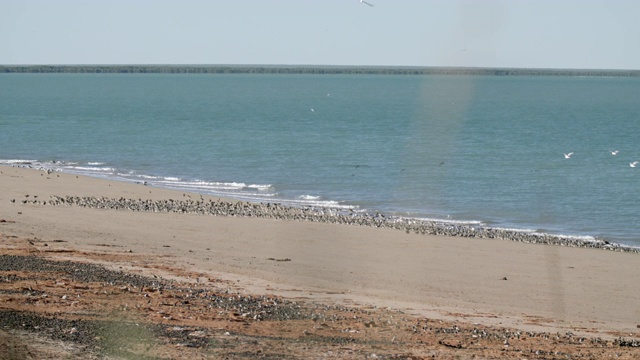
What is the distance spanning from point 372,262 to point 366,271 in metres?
1.14

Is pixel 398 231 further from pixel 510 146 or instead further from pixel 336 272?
pixel 510 146

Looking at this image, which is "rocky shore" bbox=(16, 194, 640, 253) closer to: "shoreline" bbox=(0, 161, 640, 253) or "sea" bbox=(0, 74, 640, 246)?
"shoreline" bbox=(0, 161, 640, 253)

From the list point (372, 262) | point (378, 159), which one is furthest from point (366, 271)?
point (378, 159)

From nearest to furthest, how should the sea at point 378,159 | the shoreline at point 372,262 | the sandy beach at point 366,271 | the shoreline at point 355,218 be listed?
the sandy beach at point 366,271 → the shoreline at point 372,262 → the shoreline at point 355,218 → the sea at point 378,159

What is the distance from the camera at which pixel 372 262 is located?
18734mm

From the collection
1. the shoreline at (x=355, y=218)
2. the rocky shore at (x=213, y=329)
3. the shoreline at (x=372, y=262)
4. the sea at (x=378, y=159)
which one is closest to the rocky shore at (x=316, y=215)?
the shoreline at (x=355, y=218)

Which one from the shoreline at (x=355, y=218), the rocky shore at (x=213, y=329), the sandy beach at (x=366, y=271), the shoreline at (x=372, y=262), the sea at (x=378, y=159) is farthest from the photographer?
the sea at (x=378, y=159)

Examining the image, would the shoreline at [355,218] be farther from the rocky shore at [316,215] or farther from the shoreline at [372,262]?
the shoreline at [372,262]

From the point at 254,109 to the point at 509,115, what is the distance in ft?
88.7

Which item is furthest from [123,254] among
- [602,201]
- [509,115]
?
[509,115]

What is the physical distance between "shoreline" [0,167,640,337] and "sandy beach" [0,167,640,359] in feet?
0.12

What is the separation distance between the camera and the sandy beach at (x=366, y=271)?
1130cm

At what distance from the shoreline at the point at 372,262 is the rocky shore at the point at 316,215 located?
321mm

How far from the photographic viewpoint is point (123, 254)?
17.3 m
